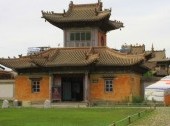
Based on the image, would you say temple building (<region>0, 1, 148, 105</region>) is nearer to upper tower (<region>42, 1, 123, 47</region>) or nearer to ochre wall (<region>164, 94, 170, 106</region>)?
upper tower (<region>42, 1, 123, 47</region>)

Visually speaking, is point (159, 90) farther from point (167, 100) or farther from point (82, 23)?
point (82, 23)

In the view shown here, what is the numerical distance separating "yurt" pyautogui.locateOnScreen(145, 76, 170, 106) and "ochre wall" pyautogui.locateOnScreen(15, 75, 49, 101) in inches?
434

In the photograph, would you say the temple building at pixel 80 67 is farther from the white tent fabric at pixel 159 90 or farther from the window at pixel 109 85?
the white tent fabric at pixel 159 90

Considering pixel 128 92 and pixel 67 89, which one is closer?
pixel 128 92

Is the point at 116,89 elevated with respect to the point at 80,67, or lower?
lower

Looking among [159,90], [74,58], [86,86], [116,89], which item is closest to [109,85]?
[116,89]

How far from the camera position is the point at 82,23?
164 feet

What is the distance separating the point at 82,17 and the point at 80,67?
6171 millimetres

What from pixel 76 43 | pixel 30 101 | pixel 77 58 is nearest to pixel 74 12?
pixel 76 43

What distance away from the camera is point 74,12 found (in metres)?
51.8

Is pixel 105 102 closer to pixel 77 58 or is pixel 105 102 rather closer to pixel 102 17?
pixel 77 58

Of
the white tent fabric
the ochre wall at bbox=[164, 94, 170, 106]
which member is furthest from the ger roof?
the ochre wall at bbox=[164, 94, 170, 106]

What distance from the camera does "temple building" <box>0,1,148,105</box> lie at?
152 ft

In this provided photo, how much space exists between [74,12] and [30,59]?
751 centimetres
